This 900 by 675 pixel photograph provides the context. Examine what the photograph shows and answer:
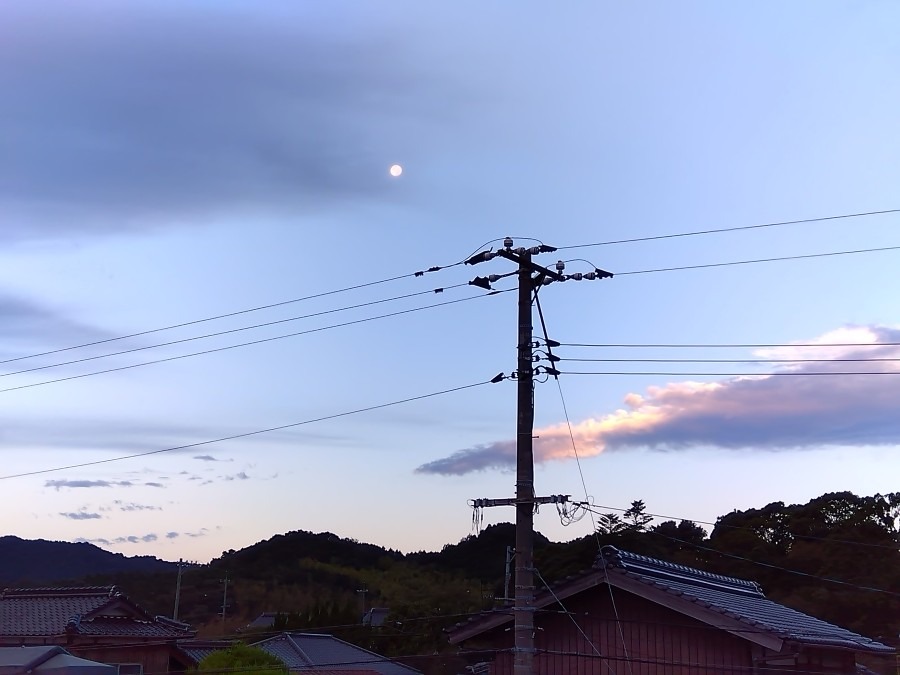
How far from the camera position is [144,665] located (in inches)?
1654

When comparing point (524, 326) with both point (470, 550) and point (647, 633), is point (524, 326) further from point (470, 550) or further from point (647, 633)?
point (470, 550)

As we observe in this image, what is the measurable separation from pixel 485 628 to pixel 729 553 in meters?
55.3

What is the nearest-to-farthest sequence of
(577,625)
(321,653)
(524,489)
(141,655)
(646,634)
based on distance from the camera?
1. (524,489)
2. (646,634)
3. (577,625)
4. (141,655)
5. (321,653)

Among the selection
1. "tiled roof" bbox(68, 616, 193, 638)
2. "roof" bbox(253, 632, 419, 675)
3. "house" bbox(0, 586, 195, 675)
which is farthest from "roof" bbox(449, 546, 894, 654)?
"roof" bbox(253, 632, 419, 675)

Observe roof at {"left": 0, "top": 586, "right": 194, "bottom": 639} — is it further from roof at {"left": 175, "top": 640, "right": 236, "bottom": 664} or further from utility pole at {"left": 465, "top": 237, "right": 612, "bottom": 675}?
utility pole at {"left": 465, "top": 237, "right": 612, "bottom": 675}

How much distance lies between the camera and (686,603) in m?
17.4

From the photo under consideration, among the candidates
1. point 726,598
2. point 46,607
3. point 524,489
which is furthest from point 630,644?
point 46,607

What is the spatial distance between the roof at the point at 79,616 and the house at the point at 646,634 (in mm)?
29102

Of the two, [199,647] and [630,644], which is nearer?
[630,644]

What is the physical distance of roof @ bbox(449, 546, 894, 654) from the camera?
657 inches

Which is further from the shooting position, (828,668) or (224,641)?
(224,641)

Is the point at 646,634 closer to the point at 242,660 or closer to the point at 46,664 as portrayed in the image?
the point at 242,660

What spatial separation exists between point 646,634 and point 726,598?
353cm

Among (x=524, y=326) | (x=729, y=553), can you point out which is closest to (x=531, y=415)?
(x=524, y=326)
